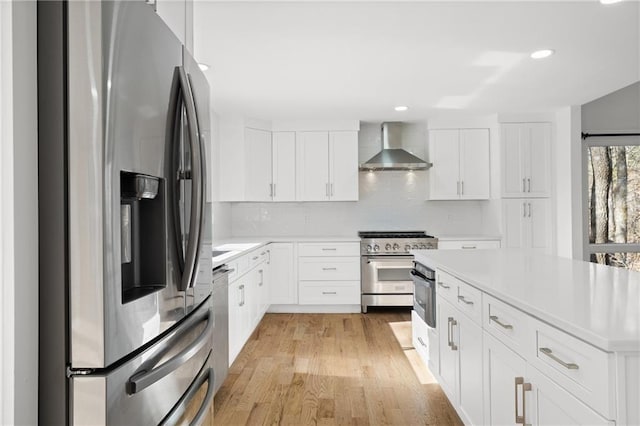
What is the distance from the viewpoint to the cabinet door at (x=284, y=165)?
5.34 meters

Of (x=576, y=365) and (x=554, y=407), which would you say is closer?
(x=576, y=365)

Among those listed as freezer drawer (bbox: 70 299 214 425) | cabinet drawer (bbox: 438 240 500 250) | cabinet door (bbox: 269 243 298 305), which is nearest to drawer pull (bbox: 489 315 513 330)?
freezer drawer (bbox: 70 299 214 425)

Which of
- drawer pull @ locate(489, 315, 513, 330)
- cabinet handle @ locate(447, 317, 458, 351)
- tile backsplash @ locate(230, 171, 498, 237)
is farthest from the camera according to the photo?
tile backsplash @ locate(230, 171, 498, 237)

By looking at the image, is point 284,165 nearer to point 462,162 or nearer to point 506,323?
point 462,162

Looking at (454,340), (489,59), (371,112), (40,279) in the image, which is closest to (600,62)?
(489,59)

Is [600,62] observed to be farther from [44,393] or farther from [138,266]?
[44,393]

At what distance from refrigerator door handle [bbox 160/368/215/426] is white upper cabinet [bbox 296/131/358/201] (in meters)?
3.91

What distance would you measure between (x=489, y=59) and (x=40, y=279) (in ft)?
10.8

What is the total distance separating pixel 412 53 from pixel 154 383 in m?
2.79

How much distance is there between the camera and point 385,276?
16.7 ft

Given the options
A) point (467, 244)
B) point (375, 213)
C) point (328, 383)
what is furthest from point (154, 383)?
point (375, 213)

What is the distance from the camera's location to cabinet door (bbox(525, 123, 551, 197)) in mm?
5105

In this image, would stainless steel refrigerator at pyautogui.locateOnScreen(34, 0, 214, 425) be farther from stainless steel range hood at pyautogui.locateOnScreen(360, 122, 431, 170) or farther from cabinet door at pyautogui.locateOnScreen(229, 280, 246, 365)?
stainless steel range hood at pyautogui.locateOnScreen(360, 122, 431, 170)

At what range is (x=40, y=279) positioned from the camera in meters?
0.89
